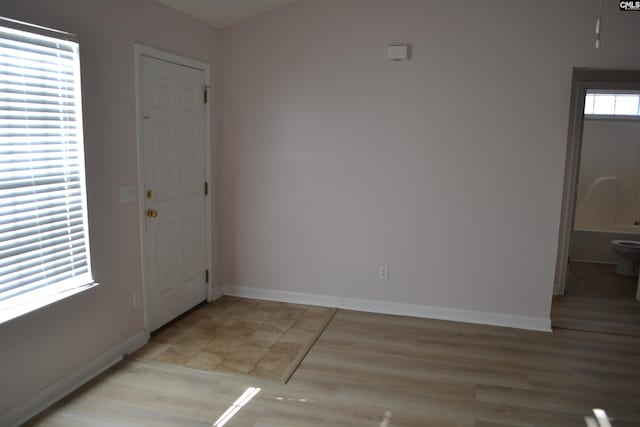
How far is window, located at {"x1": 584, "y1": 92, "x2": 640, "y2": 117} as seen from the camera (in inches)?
259

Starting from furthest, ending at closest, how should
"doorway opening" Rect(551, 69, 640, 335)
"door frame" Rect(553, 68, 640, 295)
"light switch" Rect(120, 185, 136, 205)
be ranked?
1. "door frame" Rect(553, 68, 640, 295)
2. "doorway opening" Rect(551, 69, 640, 335)
3. "light switch" Rect(120, 185, 136, 205)

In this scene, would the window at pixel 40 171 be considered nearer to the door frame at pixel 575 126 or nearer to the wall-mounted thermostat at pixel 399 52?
the wall-mounted thermostat at pixel 399 52

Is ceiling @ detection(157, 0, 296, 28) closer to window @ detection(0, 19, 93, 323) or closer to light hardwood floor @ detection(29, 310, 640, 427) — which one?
window @ detection(0, 19, 93, 323)

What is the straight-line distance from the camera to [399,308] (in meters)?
4.17

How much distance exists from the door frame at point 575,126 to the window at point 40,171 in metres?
4.28

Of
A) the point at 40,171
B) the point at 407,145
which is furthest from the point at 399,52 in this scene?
the point at 40,171

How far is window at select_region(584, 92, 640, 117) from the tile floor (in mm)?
5125

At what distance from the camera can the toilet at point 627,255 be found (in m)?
5.45

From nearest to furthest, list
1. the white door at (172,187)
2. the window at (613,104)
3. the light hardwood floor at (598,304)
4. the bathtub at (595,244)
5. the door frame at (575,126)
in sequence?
the white door at (172,187)
the light hardwood floor at (598,304)
the door frame at (575,126)
the bathtub at (595,244)
the window at (613,104)

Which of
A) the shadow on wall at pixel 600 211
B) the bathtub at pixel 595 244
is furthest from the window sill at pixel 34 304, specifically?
the shadow on wall at pixel 600 211

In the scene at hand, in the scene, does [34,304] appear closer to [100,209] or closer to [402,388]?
[100,209]

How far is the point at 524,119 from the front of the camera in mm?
3711

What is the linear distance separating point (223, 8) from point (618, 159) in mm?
5991

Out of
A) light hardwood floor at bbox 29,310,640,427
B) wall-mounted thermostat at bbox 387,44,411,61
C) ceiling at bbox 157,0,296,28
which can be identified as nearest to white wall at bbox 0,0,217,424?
ceiling at bbox 157,0,296,28
